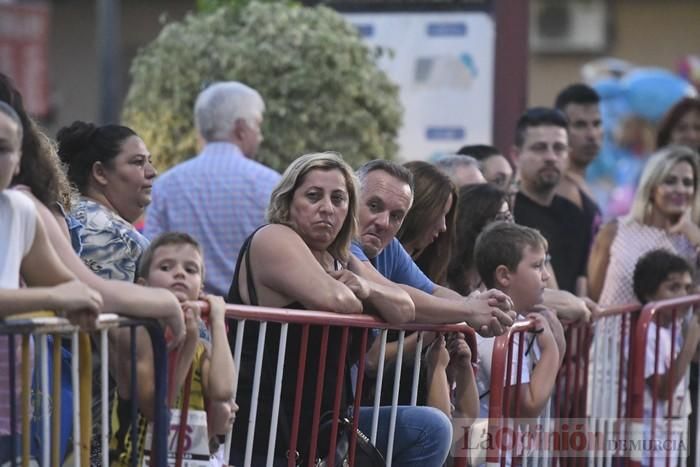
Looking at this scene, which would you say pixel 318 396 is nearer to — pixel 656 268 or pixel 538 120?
pixel 656 268

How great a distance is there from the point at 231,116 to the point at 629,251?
208cm

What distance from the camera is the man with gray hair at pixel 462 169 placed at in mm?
7102

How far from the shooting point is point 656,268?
7504mm

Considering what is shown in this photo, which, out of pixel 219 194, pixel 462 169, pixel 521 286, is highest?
pixel 462 169

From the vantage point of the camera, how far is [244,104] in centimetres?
789

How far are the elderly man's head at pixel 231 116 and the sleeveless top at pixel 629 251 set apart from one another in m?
1.88

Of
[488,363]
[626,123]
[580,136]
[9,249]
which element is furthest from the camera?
[626,123]

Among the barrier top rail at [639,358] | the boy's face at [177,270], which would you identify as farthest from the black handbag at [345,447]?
the barrier top rail at [639,358]

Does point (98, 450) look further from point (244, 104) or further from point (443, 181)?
point (244, 104)

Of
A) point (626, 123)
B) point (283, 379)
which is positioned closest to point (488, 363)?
point (283, 379)

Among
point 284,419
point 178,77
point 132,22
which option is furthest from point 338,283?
point 132,22

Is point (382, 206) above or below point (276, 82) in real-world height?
below

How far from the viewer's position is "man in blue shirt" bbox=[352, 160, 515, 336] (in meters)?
5.60

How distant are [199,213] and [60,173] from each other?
2714mm
